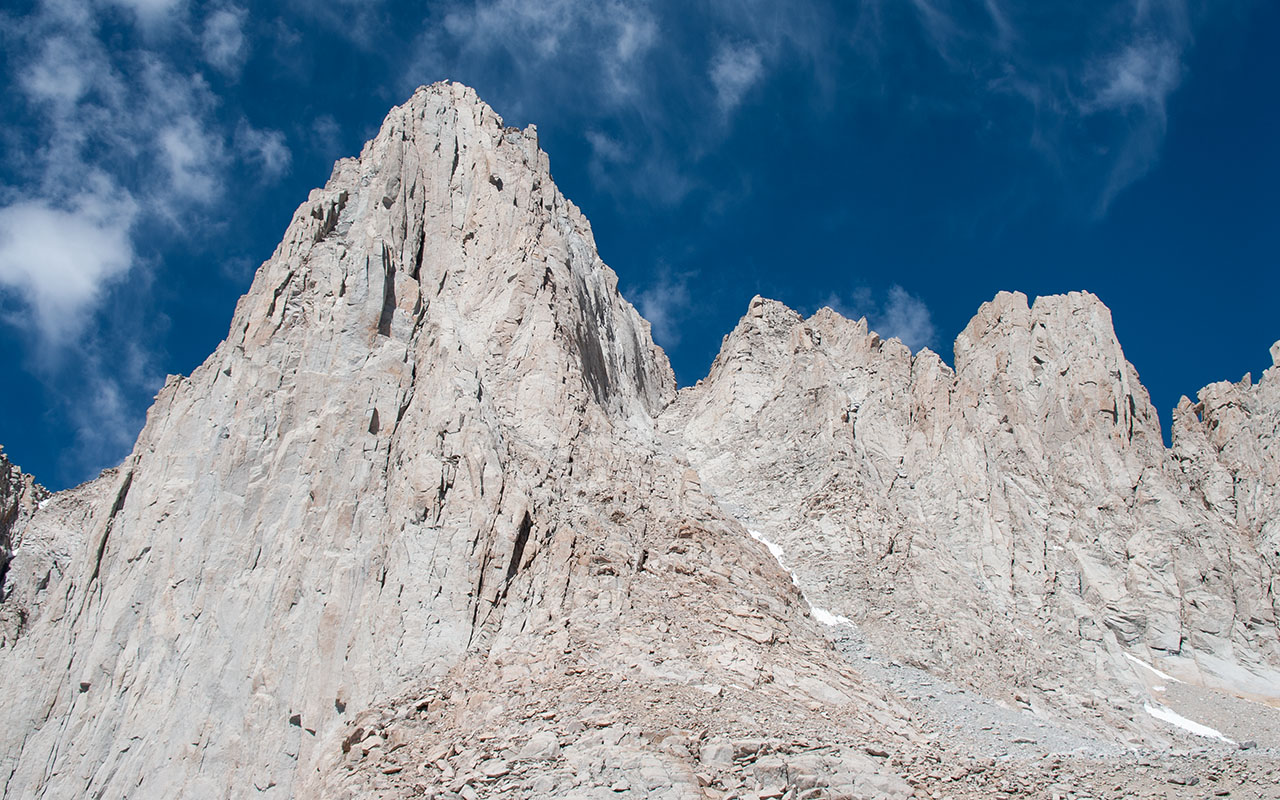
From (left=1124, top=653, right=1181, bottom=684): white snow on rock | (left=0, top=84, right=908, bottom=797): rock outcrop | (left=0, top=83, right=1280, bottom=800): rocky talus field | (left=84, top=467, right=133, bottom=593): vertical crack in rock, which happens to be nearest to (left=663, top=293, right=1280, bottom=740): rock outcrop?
(left=0, top=83, right=1280, bottom=800): rocky talus field

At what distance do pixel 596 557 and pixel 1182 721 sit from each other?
1836 cm

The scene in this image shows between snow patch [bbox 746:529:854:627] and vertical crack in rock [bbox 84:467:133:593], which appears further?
vertical crack in rock [bbox 84:467:133:593]

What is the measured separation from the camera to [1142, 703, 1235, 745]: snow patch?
97.8 feet

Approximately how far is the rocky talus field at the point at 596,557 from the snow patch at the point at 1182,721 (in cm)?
12

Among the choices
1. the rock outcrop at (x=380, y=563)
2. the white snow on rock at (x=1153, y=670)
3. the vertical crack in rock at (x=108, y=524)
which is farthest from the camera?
the white snow on rock at (x=1153, y=670)

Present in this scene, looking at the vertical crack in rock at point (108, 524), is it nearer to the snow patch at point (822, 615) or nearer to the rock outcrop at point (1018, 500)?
the rock outcrop at point (1018, 500)

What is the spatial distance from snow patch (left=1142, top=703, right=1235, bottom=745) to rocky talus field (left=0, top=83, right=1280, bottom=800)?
12 centimetres

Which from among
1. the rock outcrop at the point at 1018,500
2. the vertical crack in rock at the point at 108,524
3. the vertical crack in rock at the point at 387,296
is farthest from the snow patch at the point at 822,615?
the vertical crack in rock at the point at 108,524

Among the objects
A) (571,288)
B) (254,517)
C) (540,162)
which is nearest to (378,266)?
(571,288)

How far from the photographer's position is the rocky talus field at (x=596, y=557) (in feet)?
70.7

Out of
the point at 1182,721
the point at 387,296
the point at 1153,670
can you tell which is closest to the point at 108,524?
the point at 387,296

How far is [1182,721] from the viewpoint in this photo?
100 ft

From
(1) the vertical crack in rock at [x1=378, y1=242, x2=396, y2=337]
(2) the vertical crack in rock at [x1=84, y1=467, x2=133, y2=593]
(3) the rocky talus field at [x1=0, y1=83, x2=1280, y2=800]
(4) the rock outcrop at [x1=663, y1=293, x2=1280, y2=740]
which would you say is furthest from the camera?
(1) the vertical crack in rock at [x1=378, y1=242, x2=396, y2=337]

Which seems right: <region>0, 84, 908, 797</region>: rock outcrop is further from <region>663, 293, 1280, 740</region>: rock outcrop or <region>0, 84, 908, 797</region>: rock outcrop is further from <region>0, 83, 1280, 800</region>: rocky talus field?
<region>663, 293, 1280, 740</region>: rock outcrop
